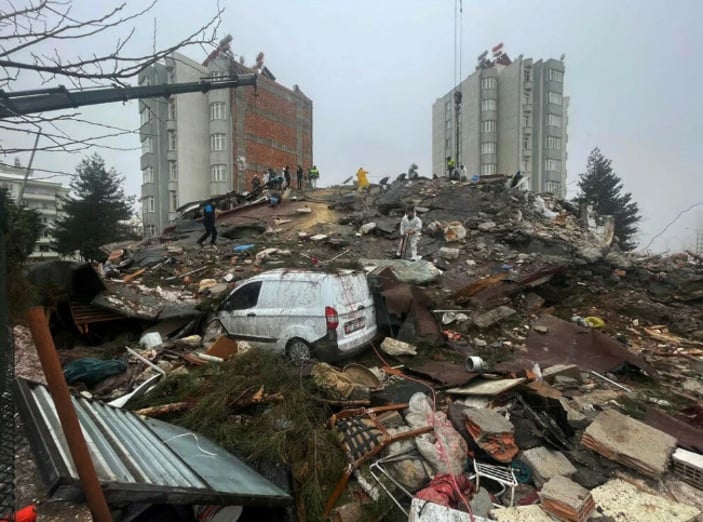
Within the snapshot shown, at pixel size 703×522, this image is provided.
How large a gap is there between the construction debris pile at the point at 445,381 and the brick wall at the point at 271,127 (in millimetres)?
24138

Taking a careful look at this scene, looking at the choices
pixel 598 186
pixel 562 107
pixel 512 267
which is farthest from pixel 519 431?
pixel 562 107

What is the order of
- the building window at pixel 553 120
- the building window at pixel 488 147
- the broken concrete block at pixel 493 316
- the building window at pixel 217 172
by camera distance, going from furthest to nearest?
the building window at pixel 488 147, the building window at pixel 553 120, the building window at pixel 217 172, the broken concrete block at pixel 493 316

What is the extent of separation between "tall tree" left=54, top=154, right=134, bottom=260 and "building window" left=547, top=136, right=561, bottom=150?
44.0 meters

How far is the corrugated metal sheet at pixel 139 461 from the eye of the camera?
1946 mm

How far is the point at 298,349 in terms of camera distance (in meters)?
6.25

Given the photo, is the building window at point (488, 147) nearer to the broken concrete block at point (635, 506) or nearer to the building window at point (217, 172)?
the building window at point (217, 172)

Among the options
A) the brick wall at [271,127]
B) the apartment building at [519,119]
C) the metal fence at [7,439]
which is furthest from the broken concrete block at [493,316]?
the apartment building at [519,119]

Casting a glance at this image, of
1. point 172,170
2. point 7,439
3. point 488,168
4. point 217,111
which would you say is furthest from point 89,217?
point 488,168

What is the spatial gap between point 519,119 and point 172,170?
36.4m

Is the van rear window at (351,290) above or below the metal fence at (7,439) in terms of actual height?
above

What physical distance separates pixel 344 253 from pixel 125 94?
29.7 ft

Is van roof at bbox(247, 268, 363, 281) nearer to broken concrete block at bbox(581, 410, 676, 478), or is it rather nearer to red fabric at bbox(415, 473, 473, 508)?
red fabric at bbox(415, 473, 473, 508)

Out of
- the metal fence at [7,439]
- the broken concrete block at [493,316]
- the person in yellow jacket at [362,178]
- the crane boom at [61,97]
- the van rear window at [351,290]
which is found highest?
the person in yellow jacket at [362,178]

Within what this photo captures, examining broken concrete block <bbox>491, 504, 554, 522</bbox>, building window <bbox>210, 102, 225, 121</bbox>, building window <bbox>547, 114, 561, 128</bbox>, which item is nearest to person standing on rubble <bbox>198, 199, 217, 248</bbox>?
broken concrete block <bbox>491, 504, 554, 522</bbox>
